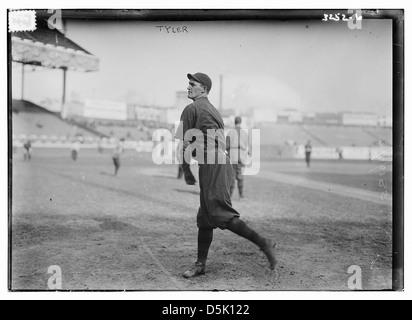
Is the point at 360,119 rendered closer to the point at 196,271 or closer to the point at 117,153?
the point at 196,271

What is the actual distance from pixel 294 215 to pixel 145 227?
5.92ft

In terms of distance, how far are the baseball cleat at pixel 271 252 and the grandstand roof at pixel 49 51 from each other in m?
2.72

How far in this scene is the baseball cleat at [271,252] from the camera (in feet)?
14.8

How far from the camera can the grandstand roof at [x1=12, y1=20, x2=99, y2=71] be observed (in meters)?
4.95

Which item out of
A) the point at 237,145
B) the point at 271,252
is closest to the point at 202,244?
the point at 271,252

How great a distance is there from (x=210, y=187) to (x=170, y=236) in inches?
39.0

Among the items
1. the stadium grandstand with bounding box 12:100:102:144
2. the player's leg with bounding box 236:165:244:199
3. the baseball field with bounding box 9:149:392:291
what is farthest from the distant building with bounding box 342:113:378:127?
the stadium grandstand with bounding box 12:100:102:144

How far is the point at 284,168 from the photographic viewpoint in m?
7.52

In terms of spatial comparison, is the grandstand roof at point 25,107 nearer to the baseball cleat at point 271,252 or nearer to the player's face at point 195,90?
the player's face at point 195,90

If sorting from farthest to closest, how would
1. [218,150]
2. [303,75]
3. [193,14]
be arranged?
[303,75], [193,14], [218,150]

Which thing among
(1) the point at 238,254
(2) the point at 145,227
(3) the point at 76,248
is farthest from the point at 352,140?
(3) the point at 76,248

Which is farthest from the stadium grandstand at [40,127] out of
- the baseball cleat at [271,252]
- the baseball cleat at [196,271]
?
the baseball cleat at [271,252]

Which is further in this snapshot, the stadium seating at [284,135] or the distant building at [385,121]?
the stadium seating at [284,135]

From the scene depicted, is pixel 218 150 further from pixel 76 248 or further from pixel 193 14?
pixel 76 248
